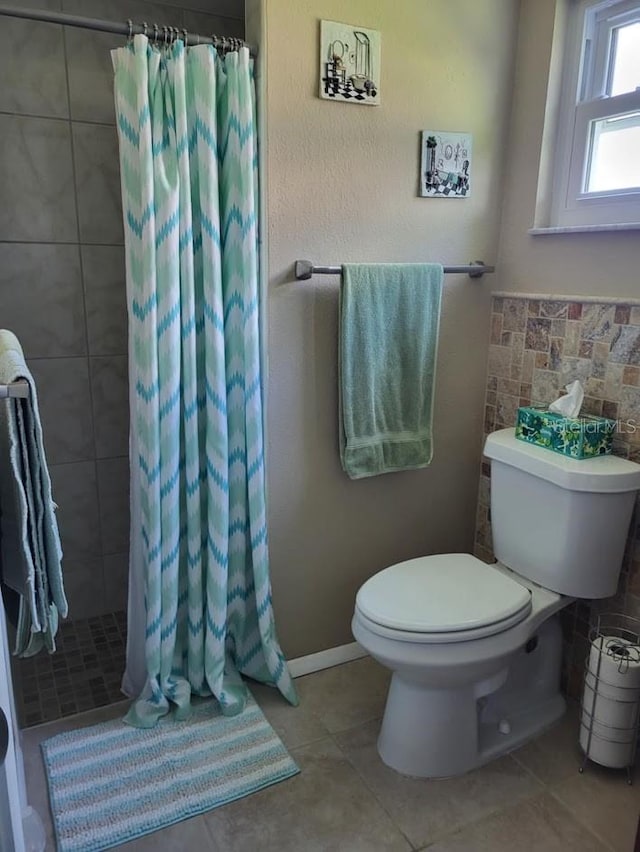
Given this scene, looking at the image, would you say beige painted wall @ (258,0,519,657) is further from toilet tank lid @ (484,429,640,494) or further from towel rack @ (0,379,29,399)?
towel rack @ (0,379,29,399)

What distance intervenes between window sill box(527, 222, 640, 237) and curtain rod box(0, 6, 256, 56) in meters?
0.94

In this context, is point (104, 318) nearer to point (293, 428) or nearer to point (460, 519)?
point (293, 428)

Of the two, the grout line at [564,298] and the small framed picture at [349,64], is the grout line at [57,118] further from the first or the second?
the grout line at [564,298]

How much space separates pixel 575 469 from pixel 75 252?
1.65m

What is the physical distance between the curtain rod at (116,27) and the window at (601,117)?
0.94 meters

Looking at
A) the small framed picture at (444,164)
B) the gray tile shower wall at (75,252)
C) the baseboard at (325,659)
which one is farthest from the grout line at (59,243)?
the baseboard at (325,659)

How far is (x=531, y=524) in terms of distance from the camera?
1.75 metres

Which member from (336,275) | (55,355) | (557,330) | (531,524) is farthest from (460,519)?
(55,355)

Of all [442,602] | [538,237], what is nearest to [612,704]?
[442,602]

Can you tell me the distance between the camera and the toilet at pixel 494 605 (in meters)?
1.55

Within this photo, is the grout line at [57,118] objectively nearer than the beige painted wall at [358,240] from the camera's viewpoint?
No

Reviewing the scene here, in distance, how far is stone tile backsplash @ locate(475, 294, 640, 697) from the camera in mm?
1708

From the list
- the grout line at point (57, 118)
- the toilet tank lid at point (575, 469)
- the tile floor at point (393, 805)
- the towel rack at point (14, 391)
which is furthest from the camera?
the grout line at point (57, 118)

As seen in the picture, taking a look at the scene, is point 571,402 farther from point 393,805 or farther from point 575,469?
point 393,805
